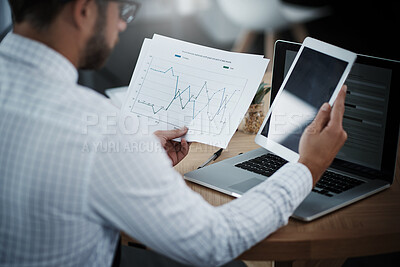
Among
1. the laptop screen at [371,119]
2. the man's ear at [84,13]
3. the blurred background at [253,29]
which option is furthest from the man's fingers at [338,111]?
the blurred background at [253,29]

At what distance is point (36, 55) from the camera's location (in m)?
0.75

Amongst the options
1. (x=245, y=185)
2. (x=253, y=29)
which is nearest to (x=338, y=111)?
(x=245, y=185)

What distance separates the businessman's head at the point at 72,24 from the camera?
748 millimetres

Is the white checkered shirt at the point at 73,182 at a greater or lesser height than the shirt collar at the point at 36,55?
lesser

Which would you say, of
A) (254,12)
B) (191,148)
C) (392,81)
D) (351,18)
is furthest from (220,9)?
(392,81)

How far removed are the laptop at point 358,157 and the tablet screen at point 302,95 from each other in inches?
2.0

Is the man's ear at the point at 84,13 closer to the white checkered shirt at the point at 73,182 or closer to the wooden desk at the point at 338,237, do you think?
the white checkered shirt at the point at 73,182

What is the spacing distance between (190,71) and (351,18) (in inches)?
117

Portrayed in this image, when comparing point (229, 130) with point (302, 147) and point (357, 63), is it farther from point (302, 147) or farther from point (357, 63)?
point (357, 63)

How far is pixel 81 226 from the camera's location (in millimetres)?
725

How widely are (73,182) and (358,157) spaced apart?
69 centimetres

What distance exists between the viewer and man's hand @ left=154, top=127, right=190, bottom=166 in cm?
114

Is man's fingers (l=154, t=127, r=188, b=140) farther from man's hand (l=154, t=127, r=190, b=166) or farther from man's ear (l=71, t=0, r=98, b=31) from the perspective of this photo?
man's ear (l=71, t=0, r=98, b=31)

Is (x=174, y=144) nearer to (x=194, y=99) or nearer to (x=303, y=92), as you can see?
(x=194, y=99)
